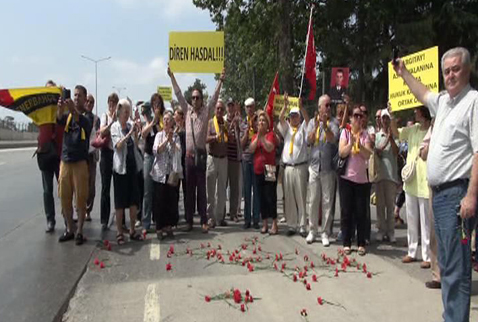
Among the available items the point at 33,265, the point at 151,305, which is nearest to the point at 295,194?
the point at 151,305

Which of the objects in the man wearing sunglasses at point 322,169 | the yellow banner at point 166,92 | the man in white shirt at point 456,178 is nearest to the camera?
the man in white shirt at point 456,178

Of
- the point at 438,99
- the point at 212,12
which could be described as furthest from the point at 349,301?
the point at 212,12

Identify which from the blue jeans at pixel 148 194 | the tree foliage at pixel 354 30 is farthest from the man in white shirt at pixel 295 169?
the tree foliage at pixel 354 30

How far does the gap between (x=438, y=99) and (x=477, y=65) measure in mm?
15159

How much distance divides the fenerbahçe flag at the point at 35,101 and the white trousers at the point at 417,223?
206 inches

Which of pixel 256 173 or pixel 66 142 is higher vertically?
pixel 66 142

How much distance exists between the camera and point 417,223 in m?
5.60

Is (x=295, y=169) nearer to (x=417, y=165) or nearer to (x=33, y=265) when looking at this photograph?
(x=417, y=165)

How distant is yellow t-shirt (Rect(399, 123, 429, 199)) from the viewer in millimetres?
5320

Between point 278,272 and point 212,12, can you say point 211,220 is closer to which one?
point 278,272

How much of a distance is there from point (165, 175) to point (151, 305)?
2.84 metres

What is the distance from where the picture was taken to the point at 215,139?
24.5 feet

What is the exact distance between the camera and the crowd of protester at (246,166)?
584cm

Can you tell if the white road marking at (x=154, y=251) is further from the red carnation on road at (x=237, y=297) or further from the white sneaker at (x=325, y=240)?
the white sneaker at (x=325, y=240)
